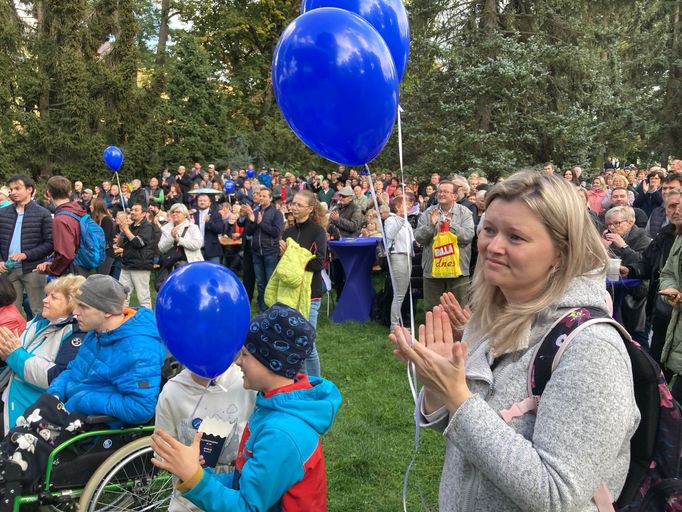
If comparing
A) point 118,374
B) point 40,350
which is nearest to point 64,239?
point 40,350

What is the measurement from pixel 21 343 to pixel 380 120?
2.85 metres

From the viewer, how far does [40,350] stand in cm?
374

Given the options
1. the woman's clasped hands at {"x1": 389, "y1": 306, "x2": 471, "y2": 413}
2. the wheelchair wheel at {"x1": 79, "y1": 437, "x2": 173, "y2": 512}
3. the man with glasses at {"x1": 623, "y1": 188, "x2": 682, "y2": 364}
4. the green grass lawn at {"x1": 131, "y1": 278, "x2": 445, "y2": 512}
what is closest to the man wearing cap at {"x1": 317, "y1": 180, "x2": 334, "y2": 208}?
the green grass lawn at {"x1": 131, "y1": 278, "x2": 445, "y2": 512}

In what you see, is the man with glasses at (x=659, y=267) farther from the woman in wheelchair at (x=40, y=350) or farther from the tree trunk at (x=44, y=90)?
the tree trunk at (x=44, y=90)

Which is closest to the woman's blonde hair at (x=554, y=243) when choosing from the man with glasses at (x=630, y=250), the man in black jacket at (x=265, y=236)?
the man with glasses at (x=630, y=250)

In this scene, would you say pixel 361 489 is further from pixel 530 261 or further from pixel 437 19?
pixel 437 19

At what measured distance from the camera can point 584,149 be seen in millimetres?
13977

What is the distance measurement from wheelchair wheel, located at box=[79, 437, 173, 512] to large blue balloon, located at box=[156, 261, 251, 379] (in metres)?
1.18

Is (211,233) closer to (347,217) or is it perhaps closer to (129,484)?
(347,217)

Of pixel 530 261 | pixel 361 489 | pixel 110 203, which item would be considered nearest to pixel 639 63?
pixel 110 203

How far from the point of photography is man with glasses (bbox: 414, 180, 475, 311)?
6.28 metres

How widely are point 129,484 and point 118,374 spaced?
0.59 m

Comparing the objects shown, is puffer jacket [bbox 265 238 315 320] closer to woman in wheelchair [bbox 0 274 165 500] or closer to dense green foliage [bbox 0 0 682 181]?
woman in wheelchair [bbox 0 274 165 500]

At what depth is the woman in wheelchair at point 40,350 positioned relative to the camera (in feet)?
11.7
